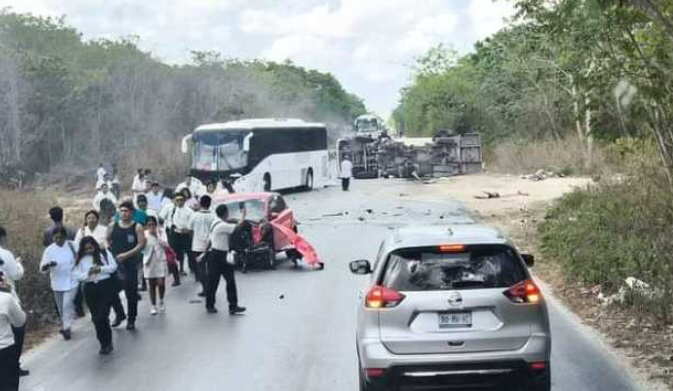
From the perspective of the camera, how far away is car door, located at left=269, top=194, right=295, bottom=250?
63.3 ft

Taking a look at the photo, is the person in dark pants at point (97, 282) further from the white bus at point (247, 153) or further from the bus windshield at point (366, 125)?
the bus windshield at point (366, 125)

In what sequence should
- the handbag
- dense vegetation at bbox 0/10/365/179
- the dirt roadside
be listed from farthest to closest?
dense vegetation at bbox 0/10/365/179 → the handbag → the dirt roadside

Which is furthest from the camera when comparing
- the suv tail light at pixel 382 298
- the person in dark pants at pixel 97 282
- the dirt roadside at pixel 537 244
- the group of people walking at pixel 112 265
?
the person in dark pants at pixel 97 282

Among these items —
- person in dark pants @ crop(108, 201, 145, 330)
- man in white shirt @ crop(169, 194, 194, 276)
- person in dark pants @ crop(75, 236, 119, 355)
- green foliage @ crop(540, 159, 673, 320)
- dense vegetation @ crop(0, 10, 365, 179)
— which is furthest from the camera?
dense vegetation @ crop(0, 10, 365, 179)

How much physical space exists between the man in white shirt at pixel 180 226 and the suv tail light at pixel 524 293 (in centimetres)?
945

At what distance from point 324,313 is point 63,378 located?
4.38 meters

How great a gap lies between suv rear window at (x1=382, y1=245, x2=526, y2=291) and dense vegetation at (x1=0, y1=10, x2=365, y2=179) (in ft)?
134

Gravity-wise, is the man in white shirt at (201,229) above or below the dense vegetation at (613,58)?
below

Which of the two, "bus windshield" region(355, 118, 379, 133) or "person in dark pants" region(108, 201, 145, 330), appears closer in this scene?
"person in dark pants" region(108, 201, 145, 330)

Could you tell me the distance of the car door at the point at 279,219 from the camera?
19.3 m

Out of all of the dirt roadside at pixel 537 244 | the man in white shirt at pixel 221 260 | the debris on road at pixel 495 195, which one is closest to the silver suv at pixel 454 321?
the dirt roadside at pixel 537 244

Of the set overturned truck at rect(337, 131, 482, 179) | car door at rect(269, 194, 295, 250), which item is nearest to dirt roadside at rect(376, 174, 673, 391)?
overturned truck at rect(337, 131, 482, 179)

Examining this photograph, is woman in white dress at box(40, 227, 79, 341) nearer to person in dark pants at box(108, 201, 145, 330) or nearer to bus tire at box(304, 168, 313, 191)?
person in dark pants at box(108, 201, 145, 330)

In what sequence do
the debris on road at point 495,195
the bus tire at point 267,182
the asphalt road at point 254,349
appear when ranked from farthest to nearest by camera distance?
the bus tire at point 267,182, the debris on road at point 495,195, the asphalt road at point 254,349
